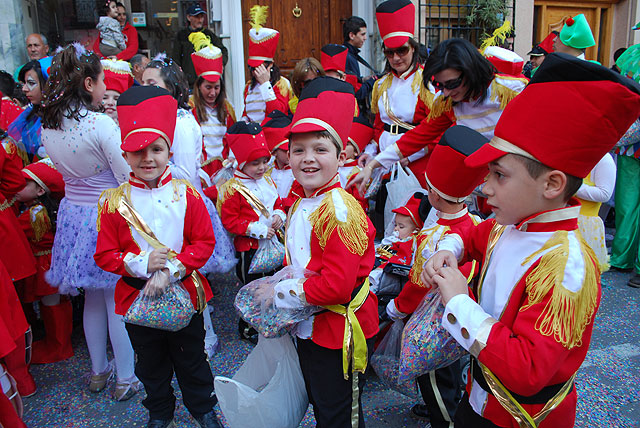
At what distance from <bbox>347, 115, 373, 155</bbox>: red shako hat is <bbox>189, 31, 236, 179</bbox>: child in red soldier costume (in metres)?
1.16

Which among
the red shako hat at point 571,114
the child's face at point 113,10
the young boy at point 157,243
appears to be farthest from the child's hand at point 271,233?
the child's face at point 113,10

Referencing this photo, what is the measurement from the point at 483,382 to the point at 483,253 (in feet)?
1.57

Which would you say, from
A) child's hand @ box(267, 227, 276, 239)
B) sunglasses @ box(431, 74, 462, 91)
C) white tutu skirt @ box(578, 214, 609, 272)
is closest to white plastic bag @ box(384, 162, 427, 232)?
sunglasses @ box(431, 74, 462, 91)

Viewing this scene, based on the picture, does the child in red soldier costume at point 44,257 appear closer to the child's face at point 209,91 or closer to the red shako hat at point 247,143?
the red shako hat at point 247,143

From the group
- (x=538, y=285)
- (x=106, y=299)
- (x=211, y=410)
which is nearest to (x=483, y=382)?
(x=538, y=285)

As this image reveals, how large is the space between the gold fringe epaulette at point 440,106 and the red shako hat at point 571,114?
192cm

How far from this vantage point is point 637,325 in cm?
362

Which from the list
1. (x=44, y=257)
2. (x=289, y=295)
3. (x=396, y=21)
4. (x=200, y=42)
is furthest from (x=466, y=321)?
(x=200, y=42)

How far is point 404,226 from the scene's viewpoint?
3010 millimetres

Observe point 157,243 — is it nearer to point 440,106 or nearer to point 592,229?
point 440,106

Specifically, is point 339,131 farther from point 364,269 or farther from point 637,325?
point 637,325

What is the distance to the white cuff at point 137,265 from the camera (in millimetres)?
2189

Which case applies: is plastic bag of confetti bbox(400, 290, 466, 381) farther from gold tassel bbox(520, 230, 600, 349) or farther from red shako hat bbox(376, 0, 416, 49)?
red shako hat bbox(376, 0, 416, 49)

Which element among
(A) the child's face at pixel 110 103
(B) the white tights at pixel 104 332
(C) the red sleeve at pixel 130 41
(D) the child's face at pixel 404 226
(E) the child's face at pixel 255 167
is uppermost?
(C) the red sleeve at pixel 130 41
